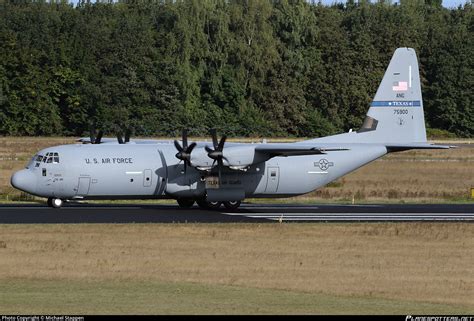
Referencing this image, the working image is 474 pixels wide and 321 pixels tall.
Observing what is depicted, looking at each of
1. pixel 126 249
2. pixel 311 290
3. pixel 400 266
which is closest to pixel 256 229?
pixel 126 249

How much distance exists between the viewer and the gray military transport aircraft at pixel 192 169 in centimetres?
3775

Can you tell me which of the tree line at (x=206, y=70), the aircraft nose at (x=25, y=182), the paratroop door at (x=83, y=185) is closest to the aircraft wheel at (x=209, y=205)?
the paratroop door at (x=83, y=185)

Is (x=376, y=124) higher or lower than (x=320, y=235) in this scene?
higher

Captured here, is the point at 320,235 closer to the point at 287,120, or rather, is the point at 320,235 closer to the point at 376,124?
the point at 376,124

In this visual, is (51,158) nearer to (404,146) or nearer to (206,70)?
(404,146)

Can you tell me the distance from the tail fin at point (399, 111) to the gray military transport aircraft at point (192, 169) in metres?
0.59

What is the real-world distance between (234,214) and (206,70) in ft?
195

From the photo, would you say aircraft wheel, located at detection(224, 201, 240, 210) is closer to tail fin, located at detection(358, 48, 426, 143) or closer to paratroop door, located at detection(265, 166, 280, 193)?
paratroop door, located at detection(265, 166, 280, 193)

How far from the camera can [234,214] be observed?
38.0 metres

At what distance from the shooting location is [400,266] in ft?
83.9

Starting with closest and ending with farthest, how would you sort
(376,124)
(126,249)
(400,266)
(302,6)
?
(400,266)
(126,249)
(376,124)
(302,6)

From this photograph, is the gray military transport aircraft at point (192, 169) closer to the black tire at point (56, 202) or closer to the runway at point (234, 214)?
the black tire at point (56, 202)

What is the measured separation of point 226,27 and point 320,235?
67.2m

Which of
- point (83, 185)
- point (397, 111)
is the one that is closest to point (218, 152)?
point (83, 185)
